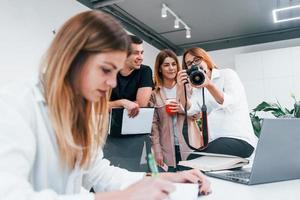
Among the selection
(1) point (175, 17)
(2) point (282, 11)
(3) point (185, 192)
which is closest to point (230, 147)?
(3) point (185, 192)

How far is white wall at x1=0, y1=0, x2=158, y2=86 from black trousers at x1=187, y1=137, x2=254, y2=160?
148 centimetres

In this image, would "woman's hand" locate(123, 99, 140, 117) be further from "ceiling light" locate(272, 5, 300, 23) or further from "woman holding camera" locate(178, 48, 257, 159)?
"ceiling light" locate(272, 5, 300, 23)

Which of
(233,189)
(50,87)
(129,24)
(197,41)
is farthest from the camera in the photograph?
(197,41)

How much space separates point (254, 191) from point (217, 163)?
1.02ft

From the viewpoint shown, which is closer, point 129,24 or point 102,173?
point 102,173

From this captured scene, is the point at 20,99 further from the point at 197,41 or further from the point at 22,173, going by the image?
the point at 197,41

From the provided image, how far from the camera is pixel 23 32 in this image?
2.52 m

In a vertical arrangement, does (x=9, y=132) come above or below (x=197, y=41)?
below

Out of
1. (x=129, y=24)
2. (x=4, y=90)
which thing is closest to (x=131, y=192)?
(x=4, y=90)

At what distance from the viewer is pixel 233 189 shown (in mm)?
784

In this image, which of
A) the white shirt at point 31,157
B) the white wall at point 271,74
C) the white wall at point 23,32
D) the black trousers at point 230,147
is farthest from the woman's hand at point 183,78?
the white wall at point 271,74

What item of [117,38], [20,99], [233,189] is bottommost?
[233,189]

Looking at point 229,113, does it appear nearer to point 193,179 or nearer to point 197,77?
point 197,77

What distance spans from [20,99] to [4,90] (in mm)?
34
